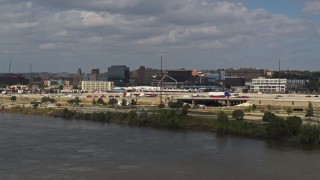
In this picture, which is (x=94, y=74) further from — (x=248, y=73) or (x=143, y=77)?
(x=248, y=73)

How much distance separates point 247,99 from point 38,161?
1865 centimetres

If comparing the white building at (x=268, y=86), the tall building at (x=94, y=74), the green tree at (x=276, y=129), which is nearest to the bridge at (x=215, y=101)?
the green tree at (x=276, y=129)

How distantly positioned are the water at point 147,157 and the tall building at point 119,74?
206 feet

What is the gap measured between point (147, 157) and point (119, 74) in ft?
228

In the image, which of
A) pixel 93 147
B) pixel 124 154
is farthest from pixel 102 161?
pixel 93 147

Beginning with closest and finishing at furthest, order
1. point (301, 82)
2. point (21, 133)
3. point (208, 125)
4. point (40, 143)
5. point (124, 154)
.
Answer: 1. point (124, 154)
2. point (40, 143)
3. point (21, 133)
4. point (208, 125)
5. point (301, 82)

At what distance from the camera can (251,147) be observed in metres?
14.3

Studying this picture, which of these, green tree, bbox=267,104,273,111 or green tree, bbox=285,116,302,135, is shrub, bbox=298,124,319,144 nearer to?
green tree, bbox=285,116,302,135

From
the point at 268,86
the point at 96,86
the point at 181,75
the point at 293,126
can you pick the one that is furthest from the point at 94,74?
the point at 293,126

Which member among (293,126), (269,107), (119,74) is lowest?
(293,126)

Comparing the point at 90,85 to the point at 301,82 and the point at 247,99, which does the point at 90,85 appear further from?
the point at 247,99

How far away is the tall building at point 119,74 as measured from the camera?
80575 mm

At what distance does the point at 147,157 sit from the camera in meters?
12.6

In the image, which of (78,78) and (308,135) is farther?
(78,78)
